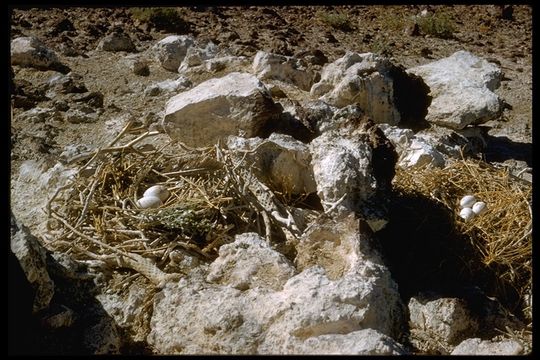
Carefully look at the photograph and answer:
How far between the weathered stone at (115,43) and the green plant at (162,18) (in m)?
0.91

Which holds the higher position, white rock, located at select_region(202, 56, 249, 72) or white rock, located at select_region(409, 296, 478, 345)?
white rock, located at select_region(409, 296, 478, 345)

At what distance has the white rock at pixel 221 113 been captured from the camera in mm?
4812

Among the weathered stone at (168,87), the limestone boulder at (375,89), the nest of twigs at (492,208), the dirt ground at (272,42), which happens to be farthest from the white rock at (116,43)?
the nest of twigs at (492,208)

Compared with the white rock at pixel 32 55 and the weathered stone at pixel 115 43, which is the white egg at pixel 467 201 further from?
the weathered stone at pixel 115 43

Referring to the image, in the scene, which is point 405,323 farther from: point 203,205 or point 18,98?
point 18,98

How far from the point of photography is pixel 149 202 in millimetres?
4344

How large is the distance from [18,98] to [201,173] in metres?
2.47

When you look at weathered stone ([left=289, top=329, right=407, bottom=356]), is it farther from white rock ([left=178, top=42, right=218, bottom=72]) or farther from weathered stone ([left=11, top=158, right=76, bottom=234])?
white rock ([left=178, top=42, right=218, bottom=72])

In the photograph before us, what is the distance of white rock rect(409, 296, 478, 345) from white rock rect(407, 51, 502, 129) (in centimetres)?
269

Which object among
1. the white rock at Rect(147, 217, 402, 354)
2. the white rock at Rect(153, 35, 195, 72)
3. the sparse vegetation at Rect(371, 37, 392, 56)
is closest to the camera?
the white rock at Rect(147, 217, 402, 354)

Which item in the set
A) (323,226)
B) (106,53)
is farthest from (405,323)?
(106,53)

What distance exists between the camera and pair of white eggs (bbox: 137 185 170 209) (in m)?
4.34

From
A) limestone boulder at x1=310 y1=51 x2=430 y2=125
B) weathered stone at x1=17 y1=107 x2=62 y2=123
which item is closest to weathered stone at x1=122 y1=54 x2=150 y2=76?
weathered stone at x1=17 y1=107 x2=62 y2=123

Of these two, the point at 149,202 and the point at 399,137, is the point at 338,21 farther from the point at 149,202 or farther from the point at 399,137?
the point at 149,202
